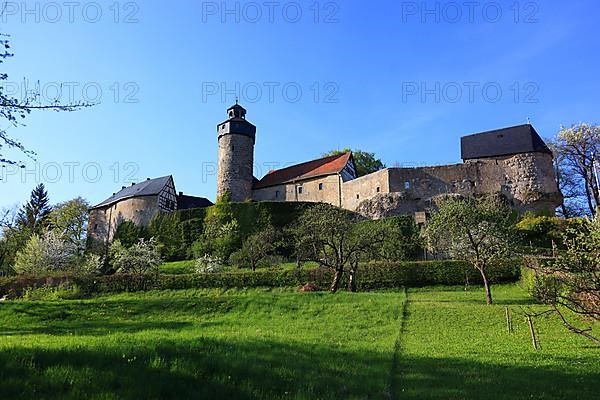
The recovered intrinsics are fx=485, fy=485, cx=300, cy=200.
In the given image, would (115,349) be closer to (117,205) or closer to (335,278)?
(335,278)

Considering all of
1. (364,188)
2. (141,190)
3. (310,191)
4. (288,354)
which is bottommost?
(288,354)

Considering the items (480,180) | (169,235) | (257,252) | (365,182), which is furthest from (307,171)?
(257,252)

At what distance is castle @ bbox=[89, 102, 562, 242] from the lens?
44.3 metres

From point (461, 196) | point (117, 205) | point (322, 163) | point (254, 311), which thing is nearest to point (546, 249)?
point (461, 196)

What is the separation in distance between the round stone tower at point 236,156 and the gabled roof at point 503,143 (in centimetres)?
2385

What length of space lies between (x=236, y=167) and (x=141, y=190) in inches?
426

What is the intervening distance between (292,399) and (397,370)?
3.37 meters

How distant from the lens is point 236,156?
5619 centimetres

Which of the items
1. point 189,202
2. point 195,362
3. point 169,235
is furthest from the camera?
point 189,202

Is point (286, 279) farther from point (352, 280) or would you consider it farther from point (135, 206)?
point (135, 206)

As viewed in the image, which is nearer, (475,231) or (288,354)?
(288,354)

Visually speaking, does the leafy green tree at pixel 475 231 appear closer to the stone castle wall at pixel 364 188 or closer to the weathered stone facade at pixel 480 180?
the weathered stone facade at pixel 480 180

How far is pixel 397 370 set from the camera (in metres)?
8.84

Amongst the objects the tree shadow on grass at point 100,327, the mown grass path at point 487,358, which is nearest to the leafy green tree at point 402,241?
the mown grass path at point 487,358
